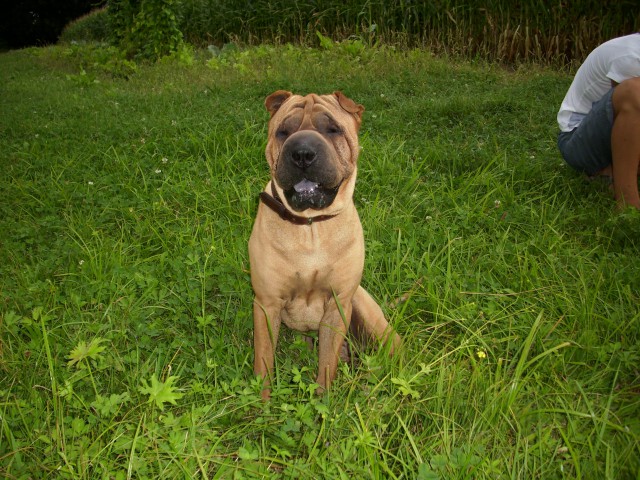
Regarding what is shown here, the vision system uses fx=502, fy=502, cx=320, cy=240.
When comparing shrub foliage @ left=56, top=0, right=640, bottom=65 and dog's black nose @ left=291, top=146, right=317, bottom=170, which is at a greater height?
dog's black nose @ left=291, top=146, right=317, bottom=170

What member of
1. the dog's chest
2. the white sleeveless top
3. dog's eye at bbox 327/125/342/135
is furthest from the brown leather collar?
the white sleeveless top

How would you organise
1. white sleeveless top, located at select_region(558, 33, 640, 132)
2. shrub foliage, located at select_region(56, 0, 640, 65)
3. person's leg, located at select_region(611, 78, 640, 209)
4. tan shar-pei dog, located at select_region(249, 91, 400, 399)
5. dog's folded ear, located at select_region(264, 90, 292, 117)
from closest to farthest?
tan shar-pei dog, located at select_region(249, 91, 400, 399), dog's folded ear, located at select_region(264, 90, 292, 117), person's leg, located at select_region(611, 78, 640, 209), white sleeveless top, located at select_region(558, 33, 640, 132), shrub foliage, located at select_region(56, 0, 640, 65)

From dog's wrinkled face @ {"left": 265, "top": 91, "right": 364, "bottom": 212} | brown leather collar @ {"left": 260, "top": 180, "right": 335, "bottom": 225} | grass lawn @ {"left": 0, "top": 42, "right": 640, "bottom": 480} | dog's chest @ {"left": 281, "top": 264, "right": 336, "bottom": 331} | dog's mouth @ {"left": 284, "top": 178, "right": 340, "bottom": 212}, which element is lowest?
grass lawn @ {"left": 0, "top": 42, "right": 640, "bottom": 480}

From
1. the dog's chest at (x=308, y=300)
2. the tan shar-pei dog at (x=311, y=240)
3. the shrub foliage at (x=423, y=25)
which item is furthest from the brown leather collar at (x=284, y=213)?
the shrub foliage at (x=423, y=25)

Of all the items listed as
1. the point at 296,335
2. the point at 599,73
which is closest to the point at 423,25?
the point at 599,73

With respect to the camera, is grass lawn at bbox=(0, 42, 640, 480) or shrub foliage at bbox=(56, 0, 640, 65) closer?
grass lawn at bbox=(0, 42, 640, 480)

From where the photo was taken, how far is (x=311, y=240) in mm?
2098

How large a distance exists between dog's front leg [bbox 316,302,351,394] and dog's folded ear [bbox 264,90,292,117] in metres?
0.97

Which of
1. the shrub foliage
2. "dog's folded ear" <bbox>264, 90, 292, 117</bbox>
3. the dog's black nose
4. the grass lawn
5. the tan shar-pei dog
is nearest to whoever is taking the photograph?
the grass lawn

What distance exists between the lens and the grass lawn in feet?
5.71

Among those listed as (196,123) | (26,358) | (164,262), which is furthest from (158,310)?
(196,123)

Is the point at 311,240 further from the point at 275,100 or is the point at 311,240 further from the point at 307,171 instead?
the point at 275,100

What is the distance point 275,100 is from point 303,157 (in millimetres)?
551

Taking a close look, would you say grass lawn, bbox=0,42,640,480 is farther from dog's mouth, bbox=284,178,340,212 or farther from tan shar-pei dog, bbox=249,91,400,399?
dog's mouth, bbox=284,178,340,212
